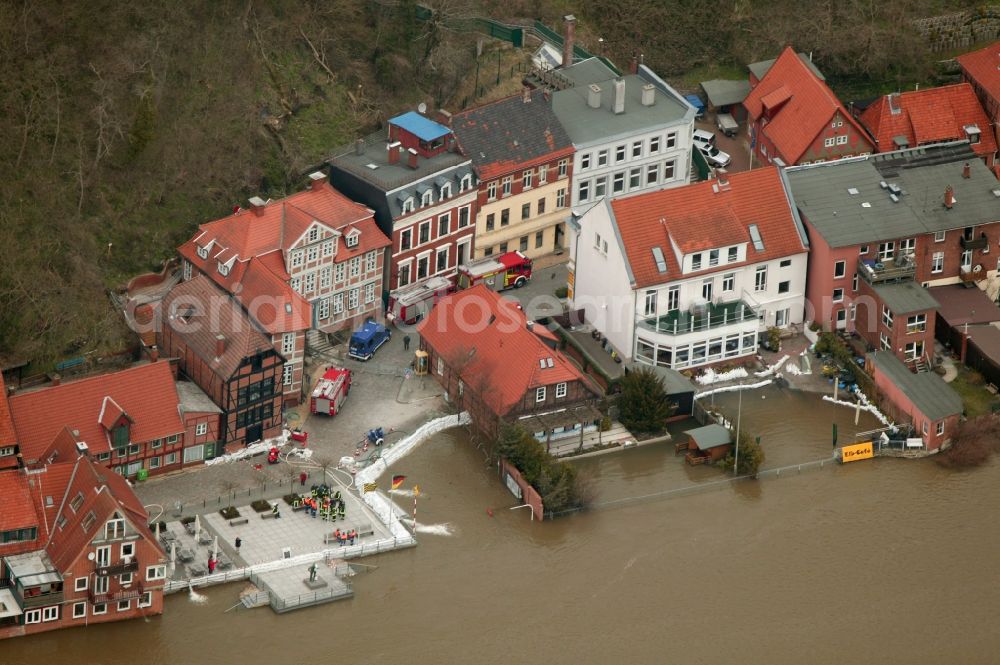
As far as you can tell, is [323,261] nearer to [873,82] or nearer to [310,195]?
[310,195]

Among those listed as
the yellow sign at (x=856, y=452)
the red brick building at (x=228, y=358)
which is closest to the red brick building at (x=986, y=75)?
the yellow sign at (x=856, y=452)

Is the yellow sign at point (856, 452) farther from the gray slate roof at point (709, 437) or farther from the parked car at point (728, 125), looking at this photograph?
the parked car at point (728, 125)

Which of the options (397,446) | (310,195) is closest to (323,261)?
(310,195)

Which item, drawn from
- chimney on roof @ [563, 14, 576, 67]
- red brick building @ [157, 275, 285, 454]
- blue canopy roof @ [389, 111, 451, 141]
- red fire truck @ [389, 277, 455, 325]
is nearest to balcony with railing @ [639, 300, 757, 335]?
red fire truck @ [389, 277, 455, 325]

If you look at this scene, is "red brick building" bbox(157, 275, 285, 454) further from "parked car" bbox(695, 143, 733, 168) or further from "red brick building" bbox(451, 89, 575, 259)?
"parked car" bbox(695, 143, 733, 168)

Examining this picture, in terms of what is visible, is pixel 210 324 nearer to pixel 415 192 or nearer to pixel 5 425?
pixel 5 425

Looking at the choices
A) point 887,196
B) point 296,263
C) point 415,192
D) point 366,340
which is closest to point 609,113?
point 415,192

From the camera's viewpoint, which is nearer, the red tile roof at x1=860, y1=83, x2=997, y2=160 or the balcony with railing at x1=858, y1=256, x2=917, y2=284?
the balcony with railing at x1=858, y1=256, x2=917, y2=284
